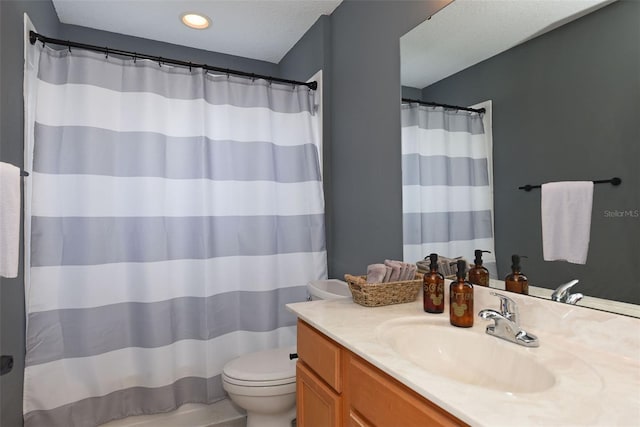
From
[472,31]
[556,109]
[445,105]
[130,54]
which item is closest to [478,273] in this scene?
[556,109]

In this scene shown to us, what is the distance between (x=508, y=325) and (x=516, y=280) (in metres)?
0.24

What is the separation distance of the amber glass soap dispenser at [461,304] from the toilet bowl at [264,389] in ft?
3.13

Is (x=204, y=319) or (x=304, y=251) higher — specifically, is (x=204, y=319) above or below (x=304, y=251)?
below

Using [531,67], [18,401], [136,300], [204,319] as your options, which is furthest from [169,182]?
[531,67]

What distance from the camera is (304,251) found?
2293 mm

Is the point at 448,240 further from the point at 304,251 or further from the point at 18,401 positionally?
the point at 18,401

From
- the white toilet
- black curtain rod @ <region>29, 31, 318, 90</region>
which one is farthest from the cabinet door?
black curtain rod @ <region>29, 31, 318, 90</region>

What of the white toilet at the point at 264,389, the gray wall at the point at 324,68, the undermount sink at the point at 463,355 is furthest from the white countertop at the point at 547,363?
the gray wall at the point at 324,68

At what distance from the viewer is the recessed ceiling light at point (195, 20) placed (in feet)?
7.38

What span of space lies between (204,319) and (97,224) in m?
0.77

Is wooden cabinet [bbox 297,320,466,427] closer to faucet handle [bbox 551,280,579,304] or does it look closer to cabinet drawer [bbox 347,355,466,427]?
cabinet drawer [bbox 347,355,466,427]

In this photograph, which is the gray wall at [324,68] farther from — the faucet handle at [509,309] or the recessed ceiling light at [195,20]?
the faucet handle at [509,309]

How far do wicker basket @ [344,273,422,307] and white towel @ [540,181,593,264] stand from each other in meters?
0.50

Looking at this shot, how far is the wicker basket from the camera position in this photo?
4.49ft
